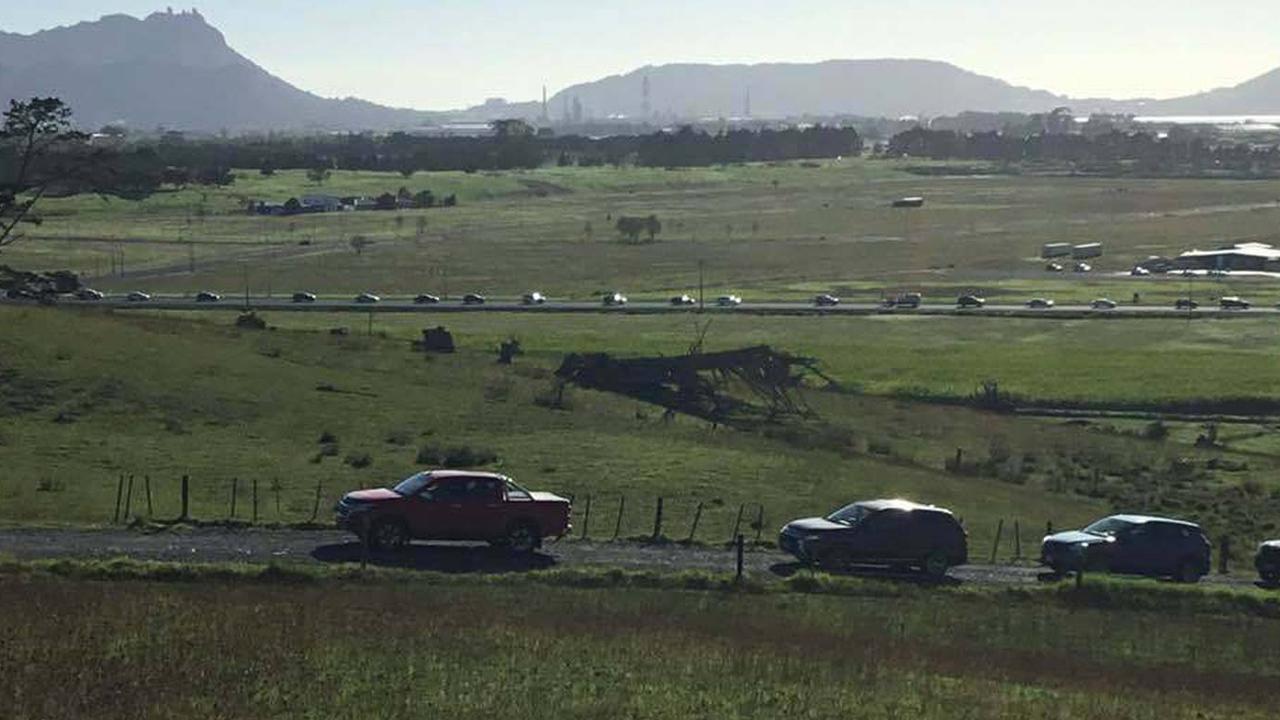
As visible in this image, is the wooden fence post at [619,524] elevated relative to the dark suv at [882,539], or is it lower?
lower

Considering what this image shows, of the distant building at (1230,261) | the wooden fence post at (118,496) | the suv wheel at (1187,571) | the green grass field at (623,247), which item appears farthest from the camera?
the distant building at (1230,261)

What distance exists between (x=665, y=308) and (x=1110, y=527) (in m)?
67.2

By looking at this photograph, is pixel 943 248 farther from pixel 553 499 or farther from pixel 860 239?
pixel 553 499

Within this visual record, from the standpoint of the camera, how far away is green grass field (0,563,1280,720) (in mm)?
16438

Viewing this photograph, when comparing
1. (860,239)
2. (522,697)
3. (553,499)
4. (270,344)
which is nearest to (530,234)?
(860,239)

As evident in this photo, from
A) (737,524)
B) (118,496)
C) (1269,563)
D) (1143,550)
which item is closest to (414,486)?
(118,496)

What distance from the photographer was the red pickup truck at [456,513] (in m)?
26.9

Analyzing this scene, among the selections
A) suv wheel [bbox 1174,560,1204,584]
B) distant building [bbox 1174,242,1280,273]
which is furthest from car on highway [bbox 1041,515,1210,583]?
distant building [bbox 1174,242,1280,273]

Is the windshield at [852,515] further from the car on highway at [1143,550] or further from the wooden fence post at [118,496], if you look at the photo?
the wooden fence post at [118,496]

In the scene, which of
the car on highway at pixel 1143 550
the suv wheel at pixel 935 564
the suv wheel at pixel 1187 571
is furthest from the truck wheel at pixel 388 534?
the suv wheel at pixel 1187 571

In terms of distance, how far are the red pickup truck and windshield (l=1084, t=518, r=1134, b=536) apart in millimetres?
9761

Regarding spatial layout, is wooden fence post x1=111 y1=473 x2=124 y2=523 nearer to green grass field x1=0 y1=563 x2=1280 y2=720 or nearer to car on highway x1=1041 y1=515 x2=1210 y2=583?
green grass field x1=0 y1=563 x2=1280 y2=720

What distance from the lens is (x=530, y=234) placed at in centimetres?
15925

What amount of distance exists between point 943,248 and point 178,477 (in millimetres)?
125058
